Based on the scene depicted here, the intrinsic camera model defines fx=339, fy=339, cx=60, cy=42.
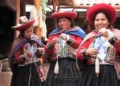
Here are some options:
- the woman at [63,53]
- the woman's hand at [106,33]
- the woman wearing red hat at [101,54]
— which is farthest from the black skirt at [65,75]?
the woman's hand at [106,33]

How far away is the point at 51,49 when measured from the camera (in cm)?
471

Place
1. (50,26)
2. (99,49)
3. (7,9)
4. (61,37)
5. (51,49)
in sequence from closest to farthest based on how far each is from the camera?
1. (99,49)
2. (61,37)
3. (51,49)
4. (7,9)
5. (50,26)

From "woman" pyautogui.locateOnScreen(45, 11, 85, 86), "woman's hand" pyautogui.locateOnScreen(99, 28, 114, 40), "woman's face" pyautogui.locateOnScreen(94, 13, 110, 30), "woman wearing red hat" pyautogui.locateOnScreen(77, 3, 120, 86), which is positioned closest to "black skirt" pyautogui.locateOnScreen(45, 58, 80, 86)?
"woman" pyautogui.locateOnScreen(45, 11, 85, 86)

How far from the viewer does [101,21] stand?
3688 mm

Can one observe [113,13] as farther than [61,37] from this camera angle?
No

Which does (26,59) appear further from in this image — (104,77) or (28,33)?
(104,77)

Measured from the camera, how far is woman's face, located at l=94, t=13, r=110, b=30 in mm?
3678

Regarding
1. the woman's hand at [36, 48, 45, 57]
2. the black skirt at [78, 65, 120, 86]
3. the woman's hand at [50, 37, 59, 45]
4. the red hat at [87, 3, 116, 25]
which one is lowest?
the black skirt at [78, 65, 120, 86]

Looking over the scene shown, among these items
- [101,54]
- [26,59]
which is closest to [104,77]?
[101,54]

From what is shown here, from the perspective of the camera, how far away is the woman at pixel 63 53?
4664mm

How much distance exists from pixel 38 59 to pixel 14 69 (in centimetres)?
41

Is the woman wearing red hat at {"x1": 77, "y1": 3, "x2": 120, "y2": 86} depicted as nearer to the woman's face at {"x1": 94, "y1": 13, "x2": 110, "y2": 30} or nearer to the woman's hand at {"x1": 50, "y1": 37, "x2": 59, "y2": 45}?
the woman's face at {"x1": 94, "y1": 13, "x2": 110, "y2": 30}

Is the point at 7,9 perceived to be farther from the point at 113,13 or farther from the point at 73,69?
the point at 113,13

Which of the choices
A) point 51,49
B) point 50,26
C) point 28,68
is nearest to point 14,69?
point 28,68
